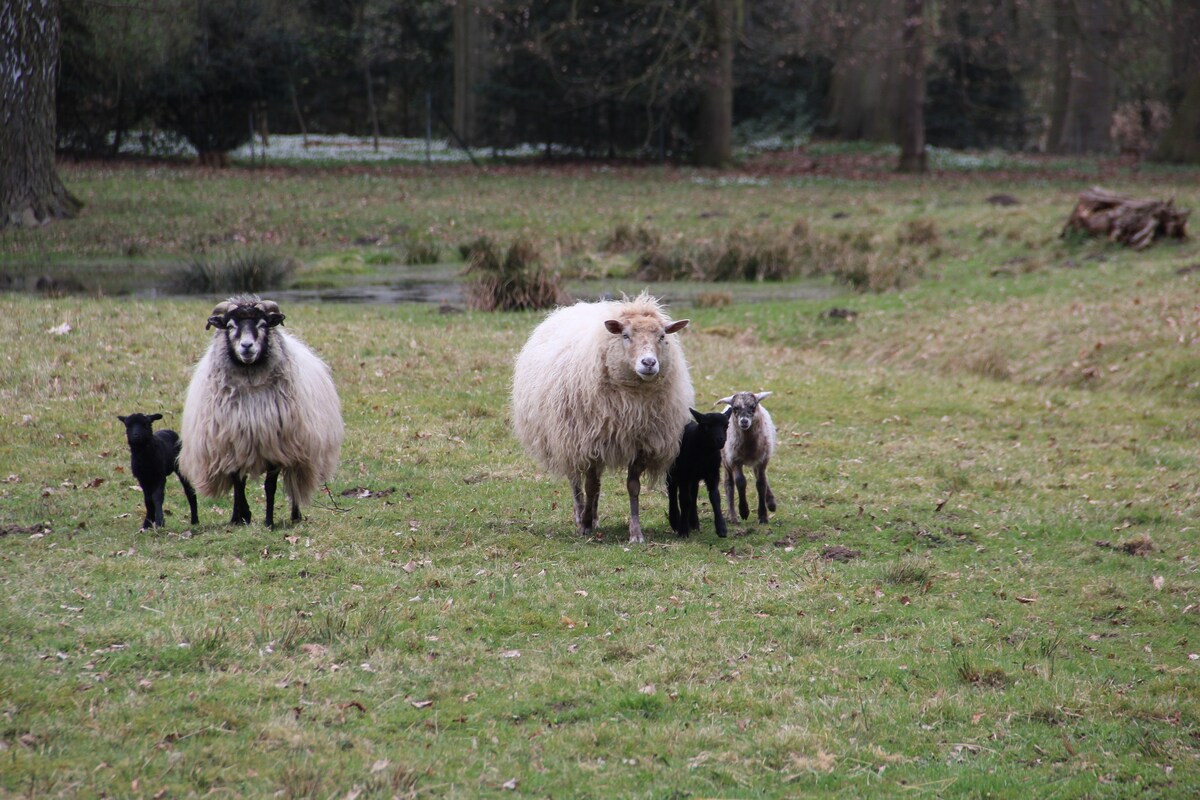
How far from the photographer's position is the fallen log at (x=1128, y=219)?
2325 centimetres

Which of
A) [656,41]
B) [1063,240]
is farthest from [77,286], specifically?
[656,41]

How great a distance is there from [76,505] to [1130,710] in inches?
323

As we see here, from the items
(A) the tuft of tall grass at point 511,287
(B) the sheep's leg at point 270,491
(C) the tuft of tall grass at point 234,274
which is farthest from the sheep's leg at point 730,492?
(C) the tuft of tall grass at point 234,274

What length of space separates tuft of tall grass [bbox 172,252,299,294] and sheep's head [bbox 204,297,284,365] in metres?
12.9

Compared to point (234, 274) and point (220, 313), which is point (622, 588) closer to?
point (220, 313)

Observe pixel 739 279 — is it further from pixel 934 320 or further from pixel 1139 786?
pixel 1139 786

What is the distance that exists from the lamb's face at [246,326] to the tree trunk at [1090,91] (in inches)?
1491

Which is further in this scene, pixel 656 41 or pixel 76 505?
pixel 656 41

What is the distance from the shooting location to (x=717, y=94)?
1673 inches

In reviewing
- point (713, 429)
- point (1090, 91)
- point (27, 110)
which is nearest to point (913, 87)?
point (1090, 91)

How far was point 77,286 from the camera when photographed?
Result: 20.9 m

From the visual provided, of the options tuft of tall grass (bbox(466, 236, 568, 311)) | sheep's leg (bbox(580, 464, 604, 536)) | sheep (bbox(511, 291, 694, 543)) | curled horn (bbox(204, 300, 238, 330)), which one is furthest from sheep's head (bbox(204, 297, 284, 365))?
tuft of tall grass (bbox(466, 236, 568, 311))

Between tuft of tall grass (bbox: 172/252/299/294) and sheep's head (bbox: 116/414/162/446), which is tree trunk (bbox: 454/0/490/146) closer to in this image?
tuft of tall grass (bbox: 172/252/299/294)

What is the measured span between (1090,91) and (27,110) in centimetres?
4195
